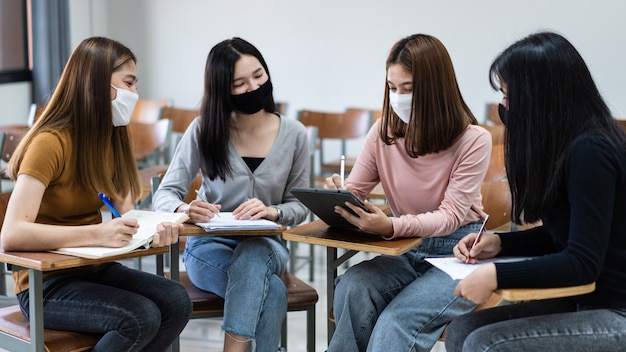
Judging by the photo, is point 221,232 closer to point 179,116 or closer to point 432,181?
point 432,181

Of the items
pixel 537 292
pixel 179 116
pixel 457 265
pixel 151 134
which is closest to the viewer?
pixel 537 292

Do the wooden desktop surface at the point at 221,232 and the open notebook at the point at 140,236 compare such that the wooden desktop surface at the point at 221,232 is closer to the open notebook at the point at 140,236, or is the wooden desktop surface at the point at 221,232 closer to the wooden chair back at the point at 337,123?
the open notebook at the point at 140,236

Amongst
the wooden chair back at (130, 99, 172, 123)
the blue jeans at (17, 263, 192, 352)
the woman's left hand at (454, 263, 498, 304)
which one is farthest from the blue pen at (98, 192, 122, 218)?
the wooden chair back at (130, 99, 172, 123)

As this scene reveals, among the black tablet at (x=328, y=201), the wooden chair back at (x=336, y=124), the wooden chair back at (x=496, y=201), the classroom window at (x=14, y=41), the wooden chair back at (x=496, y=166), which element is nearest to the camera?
the black tablet at (x=328, y=201)

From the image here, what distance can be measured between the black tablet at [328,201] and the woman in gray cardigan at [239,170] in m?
0.27

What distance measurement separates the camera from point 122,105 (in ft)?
7.81

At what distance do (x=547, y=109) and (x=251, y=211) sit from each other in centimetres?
102

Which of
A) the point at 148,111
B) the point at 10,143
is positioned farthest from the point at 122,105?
the point at 148,111

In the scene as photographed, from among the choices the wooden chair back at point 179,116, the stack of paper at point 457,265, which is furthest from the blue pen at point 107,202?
the wooden chair back at point 179,116

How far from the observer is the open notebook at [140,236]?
2.05 metres

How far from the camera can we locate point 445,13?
20.1ft

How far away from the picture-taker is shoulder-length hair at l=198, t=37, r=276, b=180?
8.79 feet

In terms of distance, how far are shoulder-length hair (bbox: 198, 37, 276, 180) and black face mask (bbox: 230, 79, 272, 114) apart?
0.08 feet

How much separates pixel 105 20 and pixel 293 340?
183 inches
